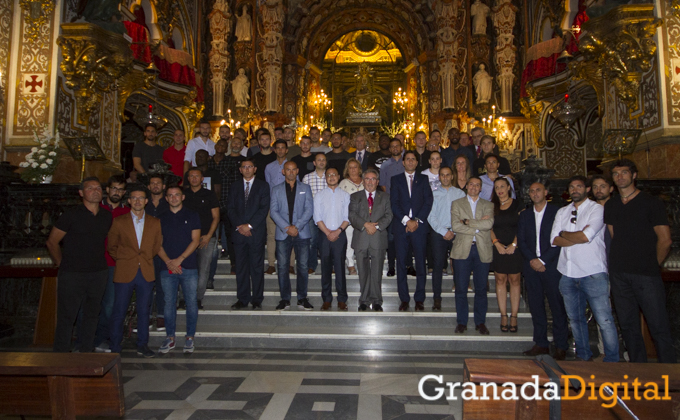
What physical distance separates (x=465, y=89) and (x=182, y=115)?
377 inches

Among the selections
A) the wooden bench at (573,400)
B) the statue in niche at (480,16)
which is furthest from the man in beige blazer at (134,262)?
the statue in niche at (480,16)

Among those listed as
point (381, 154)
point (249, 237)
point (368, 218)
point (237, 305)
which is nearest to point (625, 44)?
point (381, 154)

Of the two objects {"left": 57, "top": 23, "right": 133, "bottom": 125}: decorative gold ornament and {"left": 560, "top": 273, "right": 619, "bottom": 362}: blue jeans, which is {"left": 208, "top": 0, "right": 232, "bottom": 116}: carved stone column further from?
{"left": 560, "top": 273, "right": 619, "bottom": 362}: blue jeans

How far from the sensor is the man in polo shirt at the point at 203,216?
6141mm

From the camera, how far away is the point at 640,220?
14.3 feet

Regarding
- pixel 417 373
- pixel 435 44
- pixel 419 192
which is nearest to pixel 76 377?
pixel 417 373

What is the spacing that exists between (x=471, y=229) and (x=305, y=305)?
92.0 inches

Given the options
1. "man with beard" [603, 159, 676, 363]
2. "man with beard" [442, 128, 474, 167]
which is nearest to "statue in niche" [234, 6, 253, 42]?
"man with beard" [442, 128, 474, 167]

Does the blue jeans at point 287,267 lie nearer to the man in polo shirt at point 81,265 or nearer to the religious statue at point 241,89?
the man in polo shirt at point 81,265

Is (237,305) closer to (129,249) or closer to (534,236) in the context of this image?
(129,249)

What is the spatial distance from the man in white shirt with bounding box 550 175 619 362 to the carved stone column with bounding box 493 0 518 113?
11005 mm

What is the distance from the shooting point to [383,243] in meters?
6.00

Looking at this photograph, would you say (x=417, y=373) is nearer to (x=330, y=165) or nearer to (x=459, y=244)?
(x=459, y=244)

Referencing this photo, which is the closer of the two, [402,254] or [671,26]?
[402,254]
